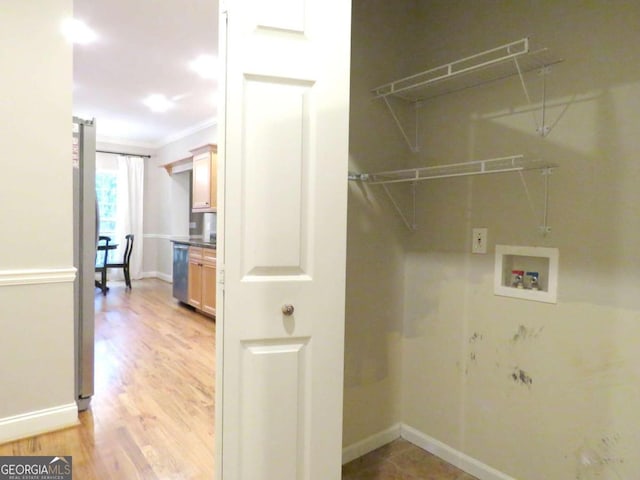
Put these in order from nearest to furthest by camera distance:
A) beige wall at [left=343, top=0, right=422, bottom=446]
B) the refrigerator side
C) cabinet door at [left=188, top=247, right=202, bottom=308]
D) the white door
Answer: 1. the white door
2. beige wall at [left=343, top=0, right=422, bottom=446]
3. the refrigerator side
4. cabinet door at [left=188, top=247, right=202, bottom=308]

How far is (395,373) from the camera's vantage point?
83.6 inches

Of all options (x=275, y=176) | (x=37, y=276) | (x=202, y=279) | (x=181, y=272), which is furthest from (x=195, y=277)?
(x=275, y=176)

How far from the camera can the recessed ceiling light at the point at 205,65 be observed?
12.0 ft

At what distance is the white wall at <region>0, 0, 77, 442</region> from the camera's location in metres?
2.04

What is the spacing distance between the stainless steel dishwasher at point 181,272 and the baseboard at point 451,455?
370 centimetres

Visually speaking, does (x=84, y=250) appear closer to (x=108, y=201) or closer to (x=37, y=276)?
(x=37, y=276)

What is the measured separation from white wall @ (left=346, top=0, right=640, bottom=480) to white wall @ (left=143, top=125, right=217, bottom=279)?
5.53 meters

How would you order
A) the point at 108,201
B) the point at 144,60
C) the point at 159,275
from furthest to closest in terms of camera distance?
the point at 159,275, the point at 108,201, the point at 144,60

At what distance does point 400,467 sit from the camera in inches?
75.2

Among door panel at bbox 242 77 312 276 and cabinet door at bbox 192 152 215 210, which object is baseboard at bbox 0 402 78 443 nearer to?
door panel at bbox 242 77 312 276

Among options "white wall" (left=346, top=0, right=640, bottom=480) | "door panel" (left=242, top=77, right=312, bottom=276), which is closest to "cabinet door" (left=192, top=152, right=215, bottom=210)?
"white wall" (left=346, top=0, right=640, bottom=480)

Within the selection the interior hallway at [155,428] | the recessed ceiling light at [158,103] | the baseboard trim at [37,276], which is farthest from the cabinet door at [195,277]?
the baseboard trim at [37,276]

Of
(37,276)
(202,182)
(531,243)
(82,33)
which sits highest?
(82,33)

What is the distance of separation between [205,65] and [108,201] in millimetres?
4530
